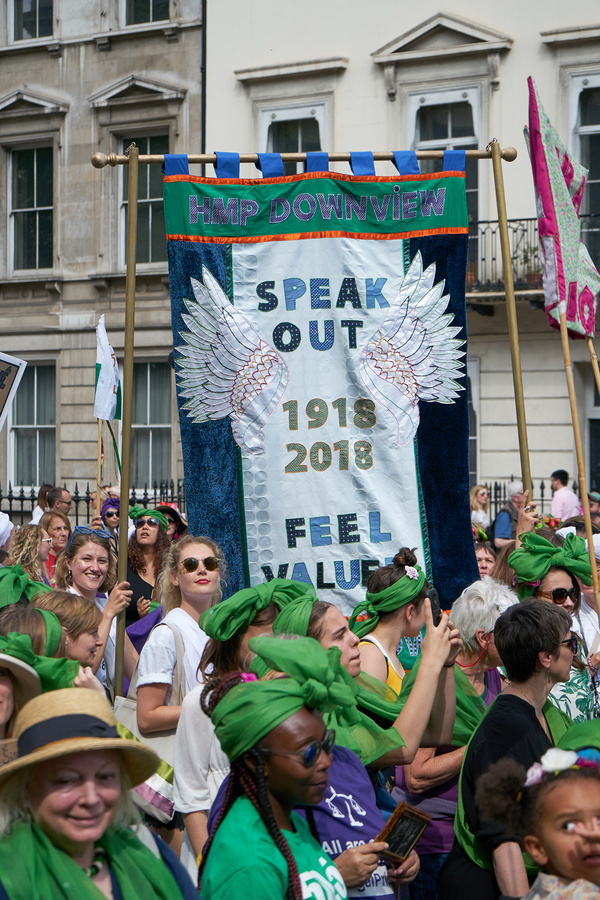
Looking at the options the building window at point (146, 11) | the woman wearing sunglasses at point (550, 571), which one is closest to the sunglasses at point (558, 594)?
the woman wearing sunglasses at point (550, 571)

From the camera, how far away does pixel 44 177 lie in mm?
16766

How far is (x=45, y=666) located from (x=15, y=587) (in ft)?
5.00

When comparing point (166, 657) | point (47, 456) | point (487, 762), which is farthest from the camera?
point (47, 456)

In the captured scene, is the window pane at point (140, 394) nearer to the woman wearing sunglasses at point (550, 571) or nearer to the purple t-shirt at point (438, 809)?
the woman wearing sunglasses at point (550, 571)

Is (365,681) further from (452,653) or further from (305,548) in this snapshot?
(305,548)

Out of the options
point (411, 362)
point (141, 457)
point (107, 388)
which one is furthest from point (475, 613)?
point (141, 457)

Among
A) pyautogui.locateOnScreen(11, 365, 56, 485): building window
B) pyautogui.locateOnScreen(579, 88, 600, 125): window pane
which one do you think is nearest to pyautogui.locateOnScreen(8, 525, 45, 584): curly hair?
pyautogui.locateOnScreen(579, 88, 600, 125): window pane

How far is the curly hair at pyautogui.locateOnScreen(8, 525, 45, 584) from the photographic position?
562 centimetres

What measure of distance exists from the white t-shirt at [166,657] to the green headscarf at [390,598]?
615mm

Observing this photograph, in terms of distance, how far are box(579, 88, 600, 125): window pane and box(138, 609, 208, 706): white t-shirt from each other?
1197 centimetres

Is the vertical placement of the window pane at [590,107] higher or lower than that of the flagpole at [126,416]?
higher

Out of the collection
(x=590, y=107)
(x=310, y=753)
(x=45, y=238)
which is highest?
(x=590, y=107)

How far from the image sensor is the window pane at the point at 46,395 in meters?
16.8

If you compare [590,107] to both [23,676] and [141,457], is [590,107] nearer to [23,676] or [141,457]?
[141,457]
